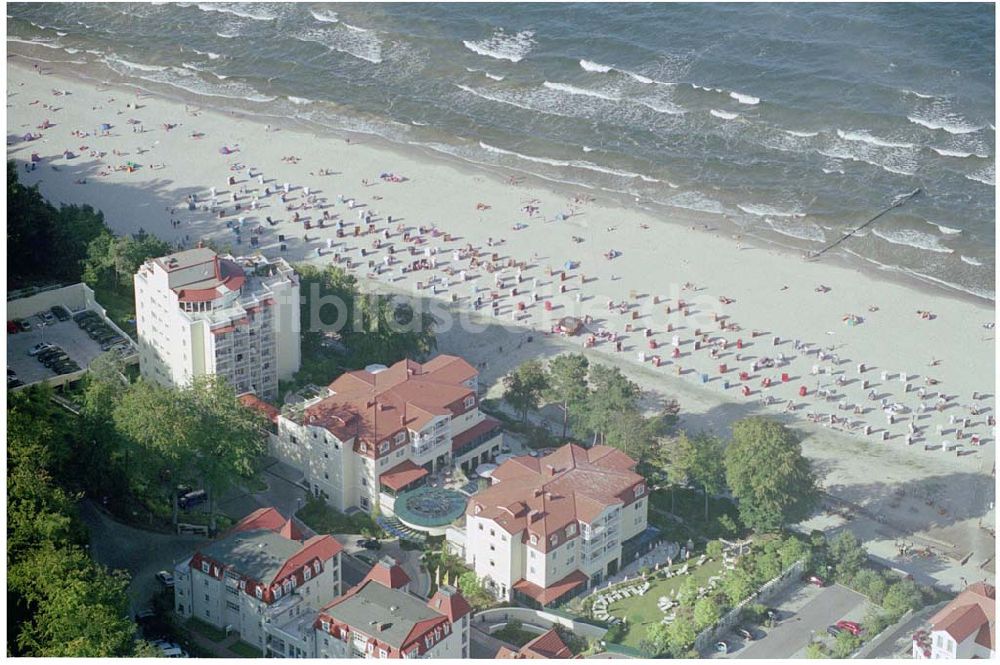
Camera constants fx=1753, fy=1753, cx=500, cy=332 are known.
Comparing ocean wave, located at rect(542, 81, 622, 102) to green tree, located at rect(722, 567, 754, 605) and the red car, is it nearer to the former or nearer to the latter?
green tree, located at rect(722, 567, 754, 605)

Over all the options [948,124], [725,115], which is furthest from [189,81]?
[948,124]

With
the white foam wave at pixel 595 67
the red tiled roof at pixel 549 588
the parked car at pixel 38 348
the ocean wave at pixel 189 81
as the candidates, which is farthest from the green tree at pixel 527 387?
the ocean wave at pixel 189 81

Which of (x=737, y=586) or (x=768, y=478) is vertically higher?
(x=768, y=478)

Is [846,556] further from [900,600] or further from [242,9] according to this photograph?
[242,9]

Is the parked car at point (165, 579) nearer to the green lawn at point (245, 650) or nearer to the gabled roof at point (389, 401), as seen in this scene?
the green lawn at point (245, 650)

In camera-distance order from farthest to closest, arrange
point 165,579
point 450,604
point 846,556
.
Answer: point 846,556 < point 165,579 < point 450,604

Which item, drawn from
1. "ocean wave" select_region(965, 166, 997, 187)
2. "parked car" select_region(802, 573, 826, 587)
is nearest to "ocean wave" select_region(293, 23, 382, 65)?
"ocean wave" select_region(965, 166, 997, 187)
